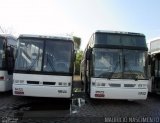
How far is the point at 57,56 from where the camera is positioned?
46.6ft

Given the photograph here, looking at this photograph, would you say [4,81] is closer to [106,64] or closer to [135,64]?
[106,64]

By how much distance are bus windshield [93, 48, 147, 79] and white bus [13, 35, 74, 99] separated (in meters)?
1.17

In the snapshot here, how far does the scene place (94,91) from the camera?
46.9 ft

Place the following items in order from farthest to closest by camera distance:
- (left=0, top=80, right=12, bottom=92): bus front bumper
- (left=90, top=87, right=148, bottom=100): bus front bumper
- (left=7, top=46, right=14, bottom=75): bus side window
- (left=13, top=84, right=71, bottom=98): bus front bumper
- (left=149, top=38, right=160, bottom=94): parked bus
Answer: (left=149, top=38, right=160, bottom=94): parked bus < (left=7, top=46, right=14, bottom=75): bus side window < (left=0, top=80, right=12, bottom=92): bus front bumper < (left=90, top=87, right=148, bottom=100): bus front bumper < (left=13, top=84, right=71, bottom=98): bus front bumper

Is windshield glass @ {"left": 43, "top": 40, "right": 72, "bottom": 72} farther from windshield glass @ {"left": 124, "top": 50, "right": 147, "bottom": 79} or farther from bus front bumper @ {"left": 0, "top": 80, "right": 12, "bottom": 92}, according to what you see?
bus front bumper @ {"left": 0, "top": 80, "right": 12, "bottom": 92}

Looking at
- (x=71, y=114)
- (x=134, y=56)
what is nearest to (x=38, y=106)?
(x=71, y=114)

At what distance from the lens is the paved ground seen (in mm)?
10867

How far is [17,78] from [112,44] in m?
4.30

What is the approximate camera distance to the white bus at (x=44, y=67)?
14.0 meters

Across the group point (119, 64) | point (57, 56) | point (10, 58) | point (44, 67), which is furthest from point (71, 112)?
point (10, 58)

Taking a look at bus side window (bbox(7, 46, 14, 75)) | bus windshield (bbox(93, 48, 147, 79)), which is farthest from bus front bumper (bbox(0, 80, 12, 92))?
bus windshield (bbox(93, 48, 147, 79))

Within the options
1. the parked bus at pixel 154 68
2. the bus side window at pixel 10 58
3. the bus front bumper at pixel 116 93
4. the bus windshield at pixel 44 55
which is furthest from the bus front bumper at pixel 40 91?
the parked bus at pixel 154 68

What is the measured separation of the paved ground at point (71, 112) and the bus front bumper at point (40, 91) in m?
0.46

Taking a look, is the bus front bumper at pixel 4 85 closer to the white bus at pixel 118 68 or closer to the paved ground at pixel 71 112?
the paved ground at pixel 71 112
